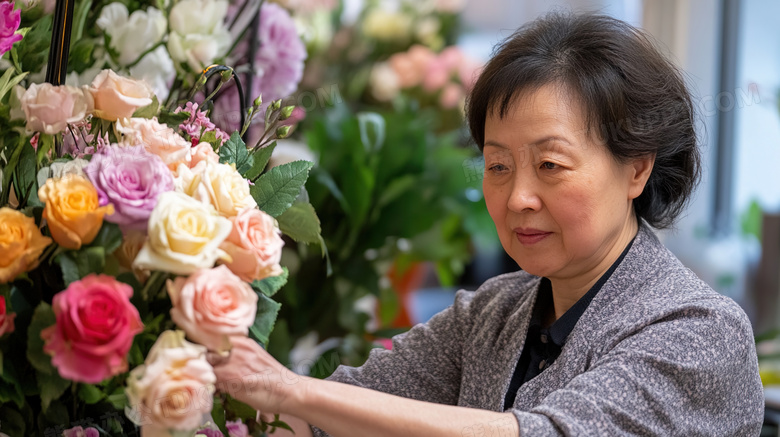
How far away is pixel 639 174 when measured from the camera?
101cm

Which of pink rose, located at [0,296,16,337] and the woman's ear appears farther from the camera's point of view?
the woman's ear

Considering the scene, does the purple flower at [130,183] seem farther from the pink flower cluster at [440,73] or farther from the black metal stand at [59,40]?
the pink flower cluster at [440,73]

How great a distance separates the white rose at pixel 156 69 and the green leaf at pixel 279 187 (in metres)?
0.35

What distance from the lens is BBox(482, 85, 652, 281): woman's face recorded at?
93cm

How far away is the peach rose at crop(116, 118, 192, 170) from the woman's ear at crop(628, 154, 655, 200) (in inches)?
21.9

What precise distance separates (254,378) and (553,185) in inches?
16.7

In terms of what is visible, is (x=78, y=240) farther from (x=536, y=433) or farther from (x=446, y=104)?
(x=446, y=104)

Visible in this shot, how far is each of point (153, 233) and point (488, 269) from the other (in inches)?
112

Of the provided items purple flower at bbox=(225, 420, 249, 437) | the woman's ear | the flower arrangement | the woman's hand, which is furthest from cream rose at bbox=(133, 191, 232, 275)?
the woman's ear

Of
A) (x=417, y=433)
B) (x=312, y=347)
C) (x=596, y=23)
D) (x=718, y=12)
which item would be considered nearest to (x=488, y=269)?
(x=718, y=12)

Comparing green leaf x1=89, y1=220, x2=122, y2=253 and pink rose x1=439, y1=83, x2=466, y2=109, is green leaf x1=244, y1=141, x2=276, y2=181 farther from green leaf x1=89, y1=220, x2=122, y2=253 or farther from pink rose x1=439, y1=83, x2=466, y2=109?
pink rose x1=439, y1=83, x2=466, y2=109

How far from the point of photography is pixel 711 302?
2.89ft

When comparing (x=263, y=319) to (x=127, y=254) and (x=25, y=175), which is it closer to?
(x=127, y=254)

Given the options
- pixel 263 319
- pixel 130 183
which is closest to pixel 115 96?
pixel 130 183
